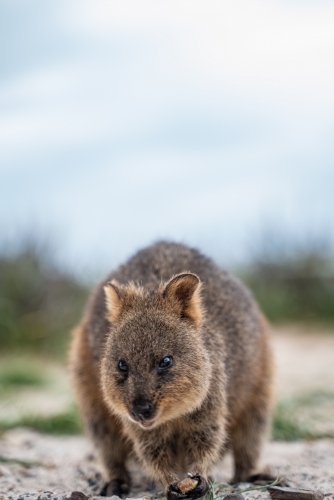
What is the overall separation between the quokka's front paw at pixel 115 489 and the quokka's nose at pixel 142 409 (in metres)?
1.44

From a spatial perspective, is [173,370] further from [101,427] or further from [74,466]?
[74,466]

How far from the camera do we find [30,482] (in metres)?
5.93

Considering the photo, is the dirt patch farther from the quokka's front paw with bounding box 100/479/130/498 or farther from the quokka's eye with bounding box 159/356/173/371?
the quokka's eye with bounding box 159/356/173/371

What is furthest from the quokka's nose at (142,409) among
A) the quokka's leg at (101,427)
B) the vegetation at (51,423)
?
the vegetation at (51,423)

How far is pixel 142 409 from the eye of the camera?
4621mm

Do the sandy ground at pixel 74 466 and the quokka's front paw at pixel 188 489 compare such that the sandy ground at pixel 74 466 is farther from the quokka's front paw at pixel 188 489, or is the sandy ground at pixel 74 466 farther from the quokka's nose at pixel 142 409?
the quokka's nose at pixel 142 409

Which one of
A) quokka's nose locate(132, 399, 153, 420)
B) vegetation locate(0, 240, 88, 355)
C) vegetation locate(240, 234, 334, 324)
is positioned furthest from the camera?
vegetation locate(240, 234, 334, 324)

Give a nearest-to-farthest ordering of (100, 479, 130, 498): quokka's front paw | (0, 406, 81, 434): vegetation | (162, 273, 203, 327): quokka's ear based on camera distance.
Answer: (162, 273, 203, 327): quokka's ear, (100, 479, 130, 498): quokka's front paw, (0, 406, 81, 434): vegetation

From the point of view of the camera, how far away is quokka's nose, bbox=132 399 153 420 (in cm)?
462

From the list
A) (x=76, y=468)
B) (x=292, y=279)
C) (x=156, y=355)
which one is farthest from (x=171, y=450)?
(x=292, y=279)

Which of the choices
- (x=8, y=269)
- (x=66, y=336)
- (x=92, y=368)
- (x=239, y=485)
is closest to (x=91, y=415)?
(x=92, y=368)

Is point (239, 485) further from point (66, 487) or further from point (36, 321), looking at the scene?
point (36, 321)

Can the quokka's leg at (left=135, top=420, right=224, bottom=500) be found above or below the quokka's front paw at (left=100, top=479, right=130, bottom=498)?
above

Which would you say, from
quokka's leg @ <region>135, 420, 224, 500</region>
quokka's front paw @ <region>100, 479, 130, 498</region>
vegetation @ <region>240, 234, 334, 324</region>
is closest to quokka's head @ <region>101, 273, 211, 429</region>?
quokka's leg @ <region>135, 420, 224, 500</region>
